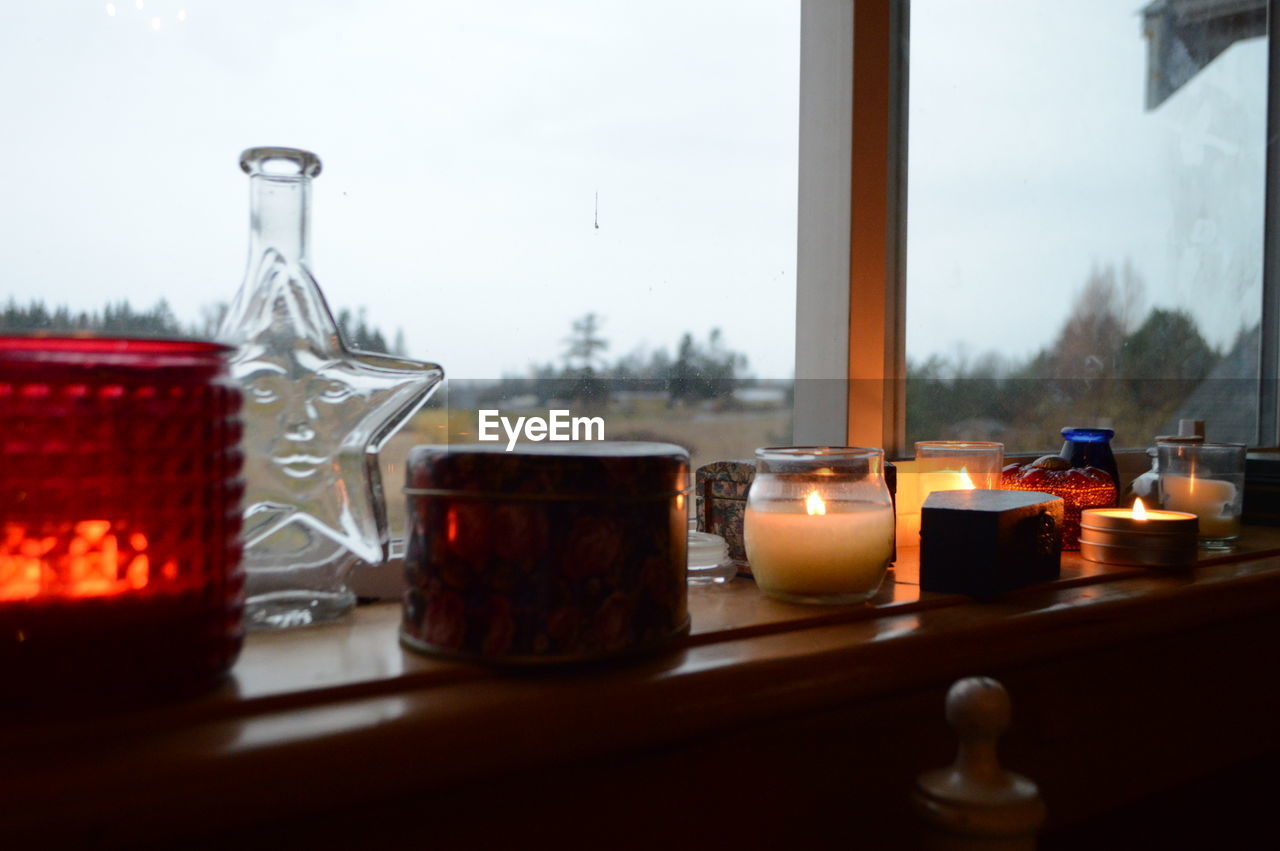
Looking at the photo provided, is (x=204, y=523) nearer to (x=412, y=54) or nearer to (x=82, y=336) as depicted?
(x=82, y=336)

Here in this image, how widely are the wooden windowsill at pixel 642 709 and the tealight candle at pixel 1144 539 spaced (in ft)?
0.07

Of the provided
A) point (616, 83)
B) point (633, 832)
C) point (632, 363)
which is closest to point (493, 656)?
point (633, 832)

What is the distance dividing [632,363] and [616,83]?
0.28 metres

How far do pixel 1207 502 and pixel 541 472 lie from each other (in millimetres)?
1058

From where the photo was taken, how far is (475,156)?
36.3 inches

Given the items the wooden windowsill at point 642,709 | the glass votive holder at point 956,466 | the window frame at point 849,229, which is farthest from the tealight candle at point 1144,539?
the window frame at point 849,229

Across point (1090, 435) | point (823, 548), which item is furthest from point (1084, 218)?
point (823, 548)

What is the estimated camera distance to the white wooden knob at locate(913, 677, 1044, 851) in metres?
0.59

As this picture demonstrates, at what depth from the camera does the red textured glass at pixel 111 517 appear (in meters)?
0.49

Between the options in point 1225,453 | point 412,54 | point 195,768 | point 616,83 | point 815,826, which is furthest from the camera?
point 1225,453

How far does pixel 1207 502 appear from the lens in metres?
1.29

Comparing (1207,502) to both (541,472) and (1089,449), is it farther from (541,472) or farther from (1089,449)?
(541,472)

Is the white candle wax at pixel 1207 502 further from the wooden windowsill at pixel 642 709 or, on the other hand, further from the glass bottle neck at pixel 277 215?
the glass bottle neck at pixel 277 215

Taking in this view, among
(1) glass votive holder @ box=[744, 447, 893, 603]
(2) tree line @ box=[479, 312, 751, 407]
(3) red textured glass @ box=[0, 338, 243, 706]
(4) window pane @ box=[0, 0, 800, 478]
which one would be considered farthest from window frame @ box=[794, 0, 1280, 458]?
(3) red textured glass @ box=[0, 338, 243, 706]
